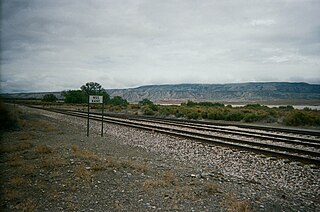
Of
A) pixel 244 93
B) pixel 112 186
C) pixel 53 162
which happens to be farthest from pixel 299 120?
pixel 244 93

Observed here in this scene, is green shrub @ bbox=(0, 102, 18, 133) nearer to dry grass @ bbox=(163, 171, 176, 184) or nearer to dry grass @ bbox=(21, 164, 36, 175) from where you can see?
dry grass @ bbox=(21, 164, 36, 175)

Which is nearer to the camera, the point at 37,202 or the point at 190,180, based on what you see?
the point at 37,202

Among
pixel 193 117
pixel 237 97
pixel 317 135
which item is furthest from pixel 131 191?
pixel 237 97

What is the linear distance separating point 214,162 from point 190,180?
9.03 feet

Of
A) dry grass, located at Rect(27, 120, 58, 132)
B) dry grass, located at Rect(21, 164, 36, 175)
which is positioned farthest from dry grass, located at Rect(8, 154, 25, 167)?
dry grass, located at Rect(27, 120, 58, 132)

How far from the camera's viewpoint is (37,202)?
19.0 ft

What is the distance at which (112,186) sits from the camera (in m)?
7.00

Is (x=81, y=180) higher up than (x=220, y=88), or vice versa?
(x=220, y=88)

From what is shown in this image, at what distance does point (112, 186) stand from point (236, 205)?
322cm

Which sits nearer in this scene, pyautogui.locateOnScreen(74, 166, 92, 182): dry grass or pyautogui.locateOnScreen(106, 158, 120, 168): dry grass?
pyautogui.locateOnScreen(74, 166, 92, 182): dry grass

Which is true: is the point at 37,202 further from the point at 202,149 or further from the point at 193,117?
the point at 193,117

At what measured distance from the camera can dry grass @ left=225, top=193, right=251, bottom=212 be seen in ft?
18.5

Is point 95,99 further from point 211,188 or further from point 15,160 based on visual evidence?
point 211,188

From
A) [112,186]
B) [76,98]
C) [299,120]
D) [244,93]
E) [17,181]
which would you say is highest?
[244,93]
